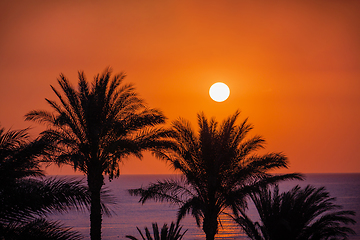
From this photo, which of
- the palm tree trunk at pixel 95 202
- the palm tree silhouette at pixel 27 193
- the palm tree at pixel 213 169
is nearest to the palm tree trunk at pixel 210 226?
the palm tree at pixel 213 169

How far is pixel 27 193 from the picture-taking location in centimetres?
800

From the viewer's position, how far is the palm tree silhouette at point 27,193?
8.00 m

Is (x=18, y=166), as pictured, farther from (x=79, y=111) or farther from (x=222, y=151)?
(x=222, y=151)

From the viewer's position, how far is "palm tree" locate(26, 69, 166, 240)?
Answer: 15453 millimetres

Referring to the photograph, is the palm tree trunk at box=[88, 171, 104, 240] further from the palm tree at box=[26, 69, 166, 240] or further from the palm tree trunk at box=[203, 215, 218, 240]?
the palm tree trunk at box=[203, 215, 218, 240]

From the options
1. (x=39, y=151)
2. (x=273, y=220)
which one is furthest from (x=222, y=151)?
(x=39, y=151)

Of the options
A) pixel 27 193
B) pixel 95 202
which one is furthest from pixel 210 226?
pixel 27 193

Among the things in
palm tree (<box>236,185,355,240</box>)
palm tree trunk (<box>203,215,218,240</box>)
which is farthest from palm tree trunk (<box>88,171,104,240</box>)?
palm tree (<box>236,185,355,240</box>)

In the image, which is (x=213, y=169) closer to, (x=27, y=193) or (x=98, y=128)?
(x=98, y=128)

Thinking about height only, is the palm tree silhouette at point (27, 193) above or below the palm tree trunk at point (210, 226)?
above

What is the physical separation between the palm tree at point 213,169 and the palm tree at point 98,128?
1354mm

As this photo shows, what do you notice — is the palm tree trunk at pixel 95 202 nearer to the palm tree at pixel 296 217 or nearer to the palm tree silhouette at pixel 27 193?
the palm tree at pixel 296 217

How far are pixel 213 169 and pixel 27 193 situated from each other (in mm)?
9754

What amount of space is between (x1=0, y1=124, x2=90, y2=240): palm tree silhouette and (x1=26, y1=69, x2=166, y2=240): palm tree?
6514mm
